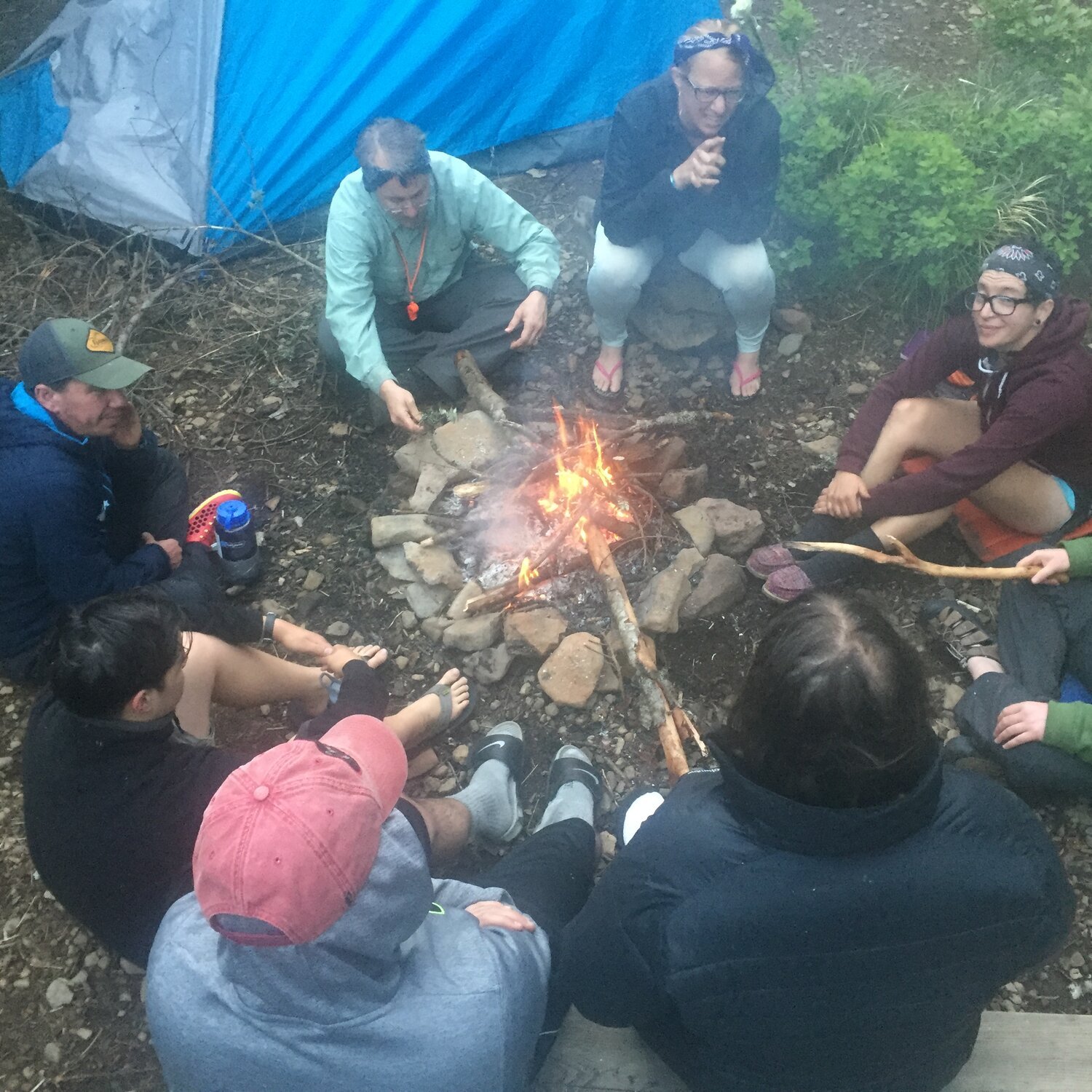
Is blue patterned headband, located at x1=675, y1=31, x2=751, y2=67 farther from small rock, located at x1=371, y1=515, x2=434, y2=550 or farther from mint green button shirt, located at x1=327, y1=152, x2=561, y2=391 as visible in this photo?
small rock, located at x1=371, y1=515, x2=434, y2=550

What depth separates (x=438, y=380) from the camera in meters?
3.98

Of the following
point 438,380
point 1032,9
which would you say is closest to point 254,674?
point 438,380

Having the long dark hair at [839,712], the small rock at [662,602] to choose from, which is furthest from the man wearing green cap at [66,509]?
the long dark hair at [839,712]

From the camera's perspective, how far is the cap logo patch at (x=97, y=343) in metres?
2.91

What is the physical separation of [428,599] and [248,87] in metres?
3.01

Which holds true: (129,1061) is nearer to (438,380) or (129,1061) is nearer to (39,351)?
(39,351)

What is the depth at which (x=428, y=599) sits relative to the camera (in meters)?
3.36

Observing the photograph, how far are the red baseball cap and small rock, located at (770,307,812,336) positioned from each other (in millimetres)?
3460

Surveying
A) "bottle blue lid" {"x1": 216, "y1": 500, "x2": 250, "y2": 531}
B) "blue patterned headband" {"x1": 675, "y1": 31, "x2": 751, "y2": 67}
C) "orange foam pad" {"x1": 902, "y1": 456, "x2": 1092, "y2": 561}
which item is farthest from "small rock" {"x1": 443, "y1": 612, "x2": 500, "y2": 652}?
"blue patterned headband" {"x1": 675, "y1": 31, "x2": 751, "y2": 67}

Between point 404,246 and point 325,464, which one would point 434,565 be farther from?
point 404,246

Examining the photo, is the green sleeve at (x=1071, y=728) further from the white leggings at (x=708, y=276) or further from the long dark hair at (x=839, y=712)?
the white leggings at (x=708, y=276)

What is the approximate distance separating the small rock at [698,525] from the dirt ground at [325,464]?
0.86 feet

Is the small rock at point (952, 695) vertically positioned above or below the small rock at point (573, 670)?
below

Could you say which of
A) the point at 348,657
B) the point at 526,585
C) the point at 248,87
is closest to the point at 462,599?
the point at 526,585
